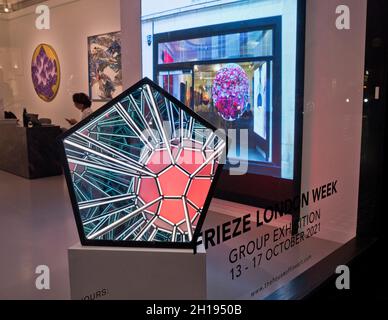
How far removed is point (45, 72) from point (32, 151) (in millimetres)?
1229

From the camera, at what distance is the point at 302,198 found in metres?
3.20

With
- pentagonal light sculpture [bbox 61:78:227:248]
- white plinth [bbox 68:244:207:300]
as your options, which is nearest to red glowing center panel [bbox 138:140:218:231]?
pentagonal light sculpture [bbox 61:78:227:248]

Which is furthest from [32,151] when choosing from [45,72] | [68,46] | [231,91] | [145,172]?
[145,172]

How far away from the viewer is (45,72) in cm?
529

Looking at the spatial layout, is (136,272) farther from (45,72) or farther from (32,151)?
(32,151)


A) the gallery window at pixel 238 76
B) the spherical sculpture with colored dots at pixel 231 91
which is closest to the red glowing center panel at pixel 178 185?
the gallery window at pixel 238 76

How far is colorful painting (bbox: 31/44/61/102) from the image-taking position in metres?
4.84

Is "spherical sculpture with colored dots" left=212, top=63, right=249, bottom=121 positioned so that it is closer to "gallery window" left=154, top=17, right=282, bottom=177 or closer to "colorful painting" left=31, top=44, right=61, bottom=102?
"gallery window" left=154, top=17, right=282, bottom=177

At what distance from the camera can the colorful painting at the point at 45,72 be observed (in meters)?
4.84

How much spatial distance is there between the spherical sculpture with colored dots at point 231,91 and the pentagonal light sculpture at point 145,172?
1.92 m

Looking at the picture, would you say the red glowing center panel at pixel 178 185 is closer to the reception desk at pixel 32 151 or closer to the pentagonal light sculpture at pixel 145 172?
the pentagonal light sculpture at pixel 145 172
